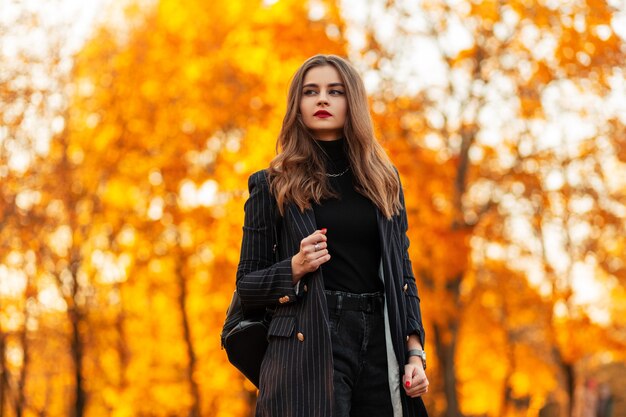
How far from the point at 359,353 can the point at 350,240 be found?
1.54ft

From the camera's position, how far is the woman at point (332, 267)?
3.79 metres

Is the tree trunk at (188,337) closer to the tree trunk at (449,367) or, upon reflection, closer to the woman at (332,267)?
the tree trunk at (449,367)

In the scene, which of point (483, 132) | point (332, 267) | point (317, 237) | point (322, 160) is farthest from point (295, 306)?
point (483, 132)

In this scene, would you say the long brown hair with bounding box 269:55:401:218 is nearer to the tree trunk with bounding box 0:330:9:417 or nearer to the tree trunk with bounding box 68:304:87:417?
the tree trunk with bounding box 0:330:9:417

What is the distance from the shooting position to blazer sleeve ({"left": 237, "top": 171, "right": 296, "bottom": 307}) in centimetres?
388

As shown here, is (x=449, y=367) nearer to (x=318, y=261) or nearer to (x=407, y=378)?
(x=407, y=378)

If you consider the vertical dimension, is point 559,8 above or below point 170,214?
above

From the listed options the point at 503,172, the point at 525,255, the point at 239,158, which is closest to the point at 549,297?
the point at 525,255

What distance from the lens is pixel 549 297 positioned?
1941 cm

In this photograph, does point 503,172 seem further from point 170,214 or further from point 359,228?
point 359,228

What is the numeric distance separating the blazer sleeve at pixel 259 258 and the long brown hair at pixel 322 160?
0.07m

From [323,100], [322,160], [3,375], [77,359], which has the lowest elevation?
[3,375]

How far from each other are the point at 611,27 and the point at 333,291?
1016 cm

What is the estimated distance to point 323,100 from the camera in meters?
4.13
